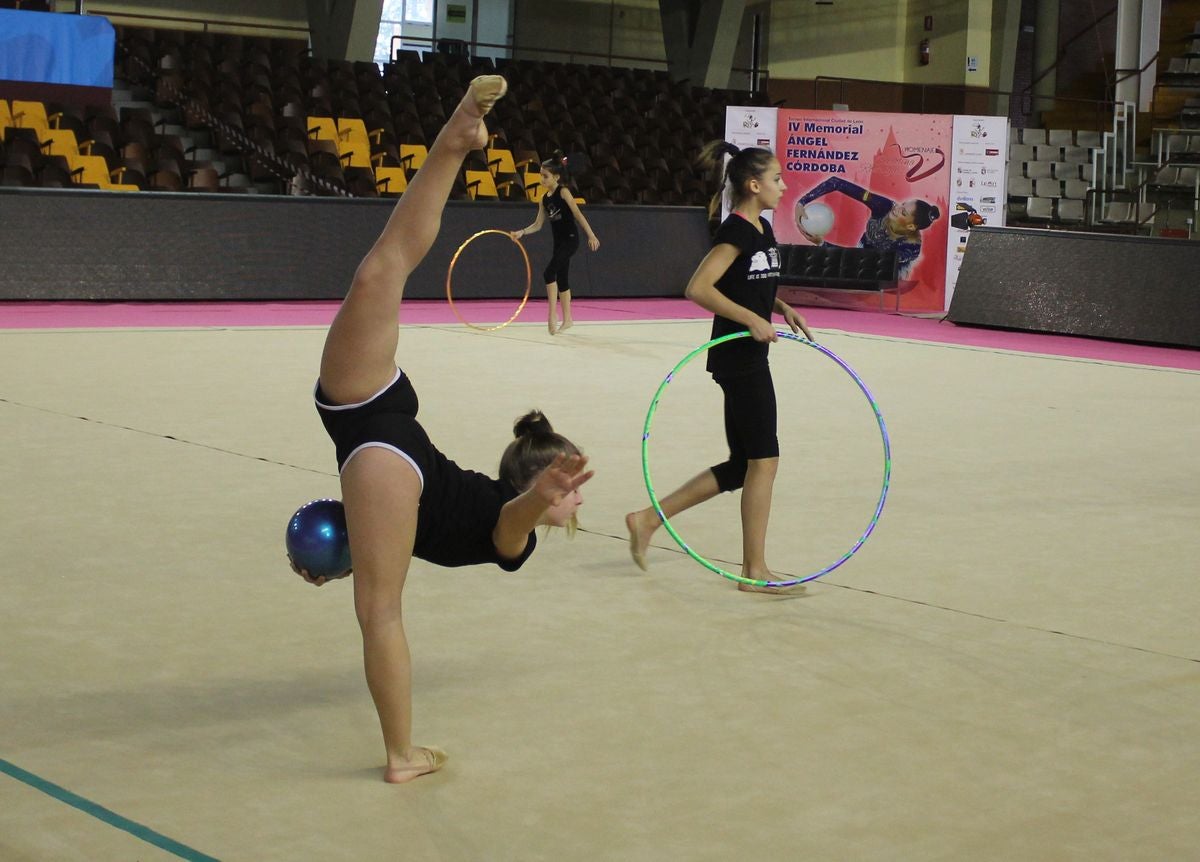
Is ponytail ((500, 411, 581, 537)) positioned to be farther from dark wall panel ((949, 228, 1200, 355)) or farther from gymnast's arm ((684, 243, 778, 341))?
dark wall panel ((949, 228, 1200, 355))

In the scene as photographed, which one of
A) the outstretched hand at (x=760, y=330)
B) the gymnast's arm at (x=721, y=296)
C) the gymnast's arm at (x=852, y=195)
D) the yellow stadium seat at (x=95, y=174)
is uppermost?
the gymnast's arm at (x=852, y=195)

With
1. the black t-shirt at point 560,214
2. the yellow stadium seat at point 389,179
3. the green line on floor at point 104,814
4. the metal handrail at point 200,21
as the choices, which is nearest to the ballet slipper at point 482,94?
the green line on floor at point 104,814

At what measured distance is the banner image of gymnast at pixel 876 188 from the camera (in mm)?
21031

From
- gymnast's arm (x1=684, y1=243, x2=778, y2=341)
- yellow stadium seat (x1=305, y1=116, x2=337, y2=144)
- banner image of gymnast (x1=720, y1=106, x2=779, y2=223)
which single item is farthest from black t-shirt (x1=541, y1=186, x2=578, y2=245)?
gymnast's arm (x1=684, y1=243, x2=778, y2=341)

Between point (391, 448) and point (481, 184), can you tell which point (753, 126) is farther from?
point (391, 448)

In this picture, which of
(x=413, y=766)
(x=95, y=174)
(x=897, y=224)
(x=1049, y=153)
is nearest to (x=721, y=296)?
(x=413, y=766)

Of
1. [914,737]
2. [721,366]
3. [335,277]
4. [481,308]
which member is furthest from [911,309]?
[914,737]

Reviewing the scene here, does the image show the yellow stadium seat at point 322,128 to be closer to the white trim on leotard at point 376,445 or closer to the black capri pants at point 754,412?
the black capri pants at point 754,412

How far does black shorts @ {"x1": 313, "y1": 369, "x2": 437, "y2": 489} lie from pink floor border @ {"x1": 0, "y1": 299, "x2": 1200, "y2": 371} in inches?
439

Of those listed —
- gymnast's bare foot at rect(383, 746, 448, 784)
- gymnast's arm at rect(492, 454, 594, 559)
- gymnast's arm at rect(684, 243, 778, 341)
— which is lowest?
gymnast's bare foot at rect(383, 746, 448, 784)

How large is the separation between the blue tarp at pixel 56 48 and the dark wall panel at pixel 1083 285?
39.4 feet

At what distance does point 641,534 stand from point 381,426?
258cm

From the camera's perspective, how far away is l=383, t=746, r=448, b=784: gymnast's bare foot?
376 centimetres

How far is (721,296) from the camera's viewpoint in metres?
5.71
